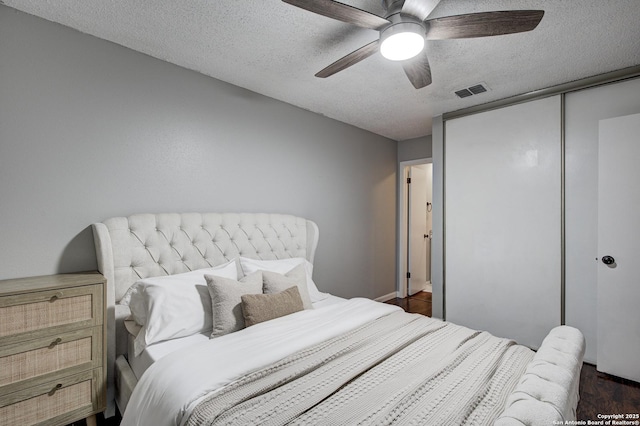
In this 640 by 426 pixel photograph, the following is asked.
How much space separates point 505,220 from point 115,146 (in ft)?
11.7

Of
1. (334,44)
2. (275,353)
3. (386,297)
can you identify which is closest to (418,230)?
(386,297)

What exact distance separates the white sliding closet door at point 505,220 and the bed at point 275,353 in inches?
59.2

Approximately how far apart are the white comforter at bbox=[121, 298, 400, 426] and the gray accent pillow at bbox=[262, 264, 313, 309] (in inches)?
12.2

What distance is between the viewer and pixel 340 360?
1.50 m

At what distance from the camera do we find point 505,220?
3.16 m

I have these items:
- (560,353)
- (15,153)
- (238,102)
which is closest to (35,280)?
(15,153)

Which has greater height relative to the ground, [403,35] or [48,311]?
[403,35]

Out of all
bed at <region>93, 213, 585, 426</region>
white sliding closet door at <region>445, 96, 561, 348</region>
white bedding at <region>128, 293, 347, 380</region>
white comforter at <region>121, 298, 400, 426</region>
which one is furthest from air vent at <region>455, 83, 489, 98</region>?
white bedding at <region>128, 293, 347, 380</region>

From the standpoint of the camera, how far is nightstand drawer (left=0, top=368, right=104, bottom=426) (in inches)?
60.1

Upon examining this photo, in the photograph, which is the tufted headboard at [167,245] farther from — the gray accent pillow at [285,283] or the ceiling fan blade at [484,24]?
the ceiling fan blade at [484,24]

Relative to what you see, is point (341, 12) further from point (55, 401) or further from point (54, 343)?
point (55, 401)

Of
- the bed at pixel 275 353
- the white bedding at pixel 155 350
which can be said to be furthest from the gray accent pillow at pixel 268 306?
the white bedding at pixel 155 350

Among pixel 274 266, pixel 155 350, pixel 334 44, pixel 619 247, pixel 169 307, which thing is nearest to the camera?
pixel 155 350

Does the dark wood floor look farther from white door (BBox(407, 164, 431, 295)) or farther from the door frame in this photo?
white door (BBox(407, 164, 431, 295))
